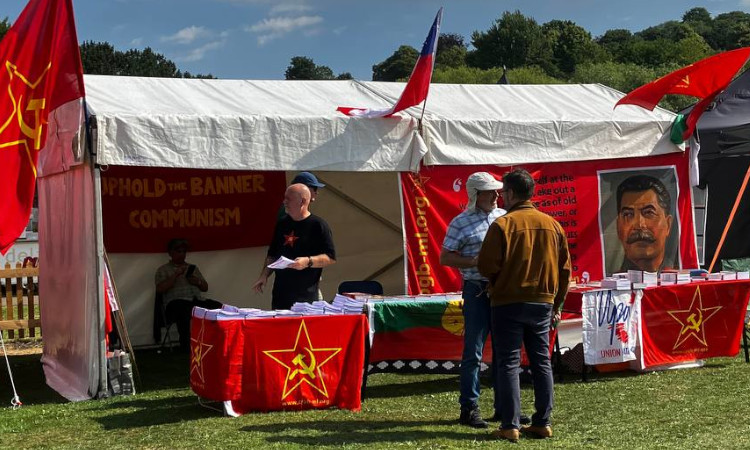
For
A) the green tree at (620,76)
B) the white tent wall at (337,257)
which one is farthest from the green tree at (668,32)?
A: the white tent wall at (337,257)

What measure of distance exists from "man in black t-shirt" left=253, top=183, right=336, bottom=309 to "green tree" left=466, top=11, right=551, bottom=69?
8518 centimetres

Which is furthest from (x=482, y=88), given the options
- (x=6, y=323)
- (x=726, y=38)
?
(x=726, y=38)

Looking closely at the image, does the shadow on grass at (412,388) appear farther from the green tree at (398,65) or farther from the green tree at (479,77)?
the green tree at (398,65)

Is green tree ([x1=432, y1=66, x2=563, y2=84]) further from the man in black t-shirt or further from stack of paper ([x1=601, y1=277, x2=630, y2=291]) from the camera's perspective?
the man in black t-shirt

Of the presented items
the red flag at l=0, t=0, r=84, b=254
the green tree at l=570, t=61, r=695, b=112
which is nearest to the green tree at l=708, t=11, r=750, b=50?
the green tree at l=570, t=61, r=695, b=112

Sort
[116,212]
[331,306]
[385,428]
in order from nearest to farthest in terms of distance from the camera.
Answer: [385,428] < [331,306] < [116,212]

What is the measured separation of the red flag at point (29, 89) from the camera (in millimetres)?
6691

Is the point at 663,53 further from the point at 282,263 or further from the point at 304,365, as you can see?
the point at 304,365

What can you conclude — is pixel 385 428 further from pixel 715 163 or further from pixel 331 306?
pixel 715 163

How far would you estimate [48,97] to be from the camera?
270 inches

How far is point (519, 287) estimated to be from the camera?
5.18 m

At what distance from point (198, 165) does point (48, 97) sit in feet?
3.89

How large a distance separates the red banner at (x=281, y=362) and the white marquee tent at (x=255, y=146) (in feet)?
4.09

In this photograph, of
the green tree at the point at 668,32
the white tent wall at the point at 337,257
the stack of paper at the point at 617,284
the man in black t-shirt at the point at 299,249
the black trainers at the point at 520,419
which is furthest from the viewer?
the green tree at the point at 668,32
